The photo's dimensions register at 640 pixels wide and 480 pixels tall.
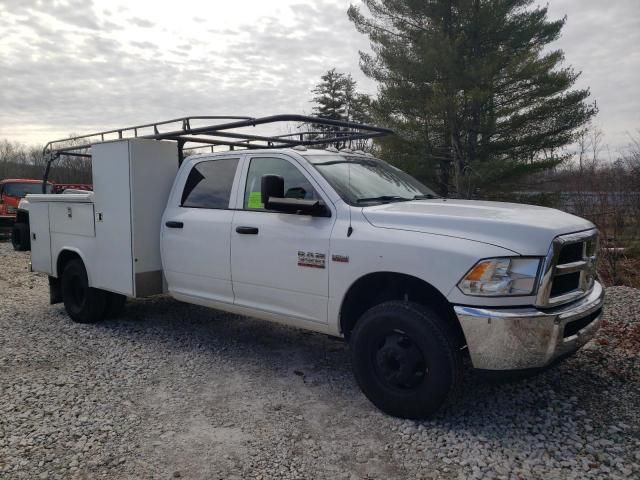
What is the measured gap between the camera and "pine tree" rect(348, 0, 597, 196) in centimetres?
1428

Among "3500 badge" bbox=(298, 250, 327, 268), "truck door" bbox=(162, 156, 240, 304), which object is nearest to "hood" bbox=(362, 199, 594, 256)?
"3500 badge" bbox=(298, 250, 327, 268)

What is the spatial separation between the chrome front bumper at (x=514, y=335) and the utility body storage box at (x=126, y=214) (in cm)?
361

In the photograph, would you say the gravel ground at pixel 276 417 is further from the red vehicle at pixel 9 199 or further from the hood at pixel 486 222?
the red vehicle at pixel 9 199

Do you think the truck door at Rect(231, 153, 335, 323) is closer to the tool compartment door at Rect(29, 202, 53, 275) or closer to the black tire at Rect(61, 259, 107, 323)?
the black tire at Rect(61, 259, 107, 323)

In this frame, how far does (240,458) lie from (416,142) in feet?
44.7

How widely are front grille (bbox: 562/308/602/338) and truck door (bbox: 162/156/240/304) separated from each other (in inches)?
114

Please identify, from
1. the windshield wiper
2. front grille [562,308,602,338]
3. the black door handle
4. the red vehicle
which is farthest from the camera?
the red vehicle

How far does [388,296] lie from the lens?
12.9 ft

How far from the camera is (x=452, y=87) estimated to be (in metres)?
14.4

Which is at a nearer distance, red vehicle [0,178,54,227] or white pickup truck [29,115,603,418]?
white pickup truck [29,115,603,418]

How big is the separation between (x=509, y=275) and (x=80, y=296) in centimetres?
543

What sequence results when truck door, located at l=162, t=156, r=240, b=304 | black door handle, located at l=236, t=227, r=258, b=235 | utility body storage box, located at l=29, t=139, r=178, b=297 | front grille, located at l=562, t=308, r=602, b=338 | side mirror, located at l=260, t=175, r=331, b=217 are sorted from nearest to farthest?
front grille, located at l=562, t=308, r=602, b=338 < side mirror, located at l=260, t=175, r=331, b=217 < black door handle, located at l=236, t=227, r=258, b=235 < truck door, located at l=162, t=156, r=240, b=304 < utility body storage box, located at l=29, t=139, r=178, b=297

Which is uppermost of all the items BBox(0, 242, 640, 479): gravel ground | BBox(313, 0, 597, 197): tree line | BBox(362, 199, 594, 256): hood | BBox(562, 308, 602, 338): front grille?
BBox(313, 0, 597, 197): tree line

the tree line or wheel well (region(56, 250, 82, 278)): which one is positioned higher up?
the tree line
